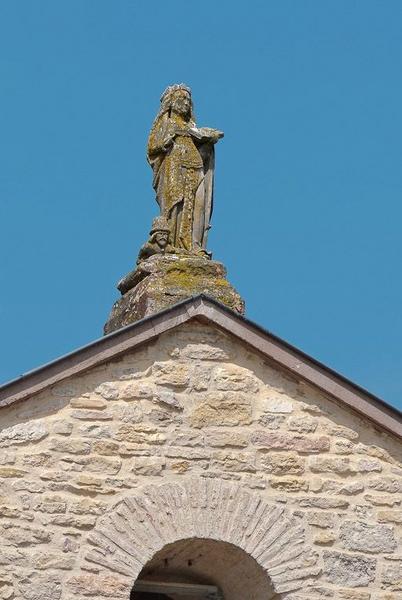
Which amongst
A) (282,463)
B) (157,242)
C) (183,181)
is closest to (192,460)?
(282,463)

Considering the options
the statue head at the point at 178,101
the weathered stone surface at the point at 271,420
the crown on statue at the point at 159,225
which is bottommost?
the weathered stone surface at the point at 271,420

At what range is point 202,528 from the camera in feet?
36.3

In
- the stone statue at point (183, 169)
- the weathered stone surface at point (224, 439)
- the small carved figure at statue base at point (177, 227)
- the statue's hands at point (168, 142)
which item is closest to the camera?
the weathered stone surface at point (224, 439)

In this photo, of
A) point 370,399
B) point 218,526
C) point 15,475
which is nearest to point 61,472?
point 15,475

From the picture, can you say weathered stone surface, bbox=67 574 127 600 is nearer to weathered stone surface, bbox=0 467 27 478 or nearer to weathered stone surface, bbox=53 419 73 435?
weathered stone surface, bbox=0 467 27 478

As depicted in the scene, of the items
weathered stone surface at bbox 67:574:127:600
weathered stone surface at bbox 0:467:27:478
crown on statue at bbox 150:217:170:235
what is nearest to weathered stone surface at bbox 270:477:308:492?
weathered stone surface at bbox 67:574:127:600

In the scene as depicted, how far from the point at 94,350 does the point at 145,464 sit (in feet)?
3.05

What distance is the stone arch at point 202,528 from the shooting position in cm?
1088

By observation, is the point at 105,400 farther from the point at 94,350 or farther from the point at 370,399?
the point at 370,399

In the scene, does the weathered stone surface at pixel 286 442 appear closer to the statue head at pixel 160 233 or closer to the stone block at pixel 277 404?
the stone block at pixel 277 404

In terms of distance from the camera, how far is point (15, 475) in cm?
1095

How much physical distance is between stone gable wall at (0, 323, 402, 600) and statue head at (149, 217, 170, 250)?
1.57m

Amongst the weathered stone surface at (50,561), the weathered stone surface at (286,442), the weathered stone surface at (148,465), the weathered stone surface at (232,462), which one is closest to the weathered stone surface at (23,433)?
the weathered stone surface at (148,465)

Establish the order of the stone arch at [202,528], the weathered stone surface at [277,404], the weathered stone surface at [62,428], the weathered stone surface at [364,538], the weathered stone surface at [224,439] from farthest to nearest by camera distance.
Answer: the weathered stone surface at [277,404], the weathered stone surface at [224,439], the weathered stone surface at [364,538], the weathered stone surface at [62,428], the stone arch at [202,528]
